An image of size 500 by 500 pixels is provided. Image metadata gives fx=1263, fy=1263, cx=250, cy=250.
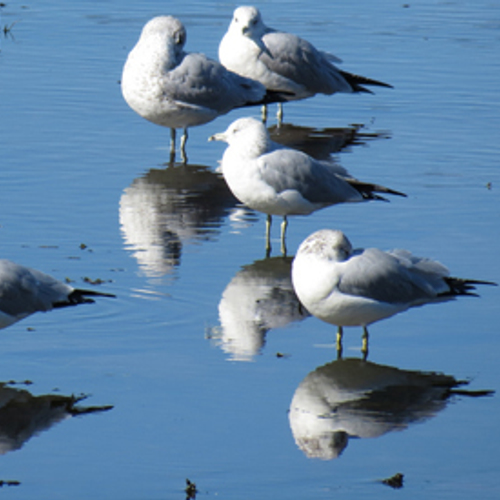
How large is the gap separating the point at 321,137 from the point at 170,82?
219cm

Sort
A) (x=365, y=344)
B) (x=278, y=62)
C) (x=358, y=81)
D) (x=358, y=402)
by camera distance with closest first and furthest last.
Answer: (x=358, y=402)
(x=365, y=344)
(x=278, y=62)
(x=358, y=81)

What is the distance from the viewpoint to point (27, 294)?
7.36 m

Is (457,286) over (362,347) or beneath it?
over

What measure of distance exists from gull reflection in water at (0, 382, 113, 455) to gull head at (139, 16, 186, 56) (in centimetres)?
655

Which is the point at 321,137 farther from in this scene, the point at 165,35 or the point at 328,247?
the point at 328,247

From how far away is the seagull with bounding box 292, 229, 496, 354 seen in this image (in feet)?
24.5

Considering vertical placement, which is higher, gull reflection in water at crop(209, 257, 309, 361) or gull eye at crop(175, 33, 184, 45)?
gull eye at crop(175, 33, 184, 45)

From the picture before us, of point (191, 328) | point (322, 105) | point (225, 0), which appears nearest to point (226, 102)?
point (322, 105)

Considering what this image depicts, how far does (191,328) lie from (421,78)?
9.71 m

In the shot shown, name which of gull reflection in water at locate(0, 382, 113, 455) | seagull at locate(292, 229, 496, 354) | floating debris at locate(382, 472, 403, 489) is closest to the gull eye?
seagull at locate(292, 229, 496, 354)

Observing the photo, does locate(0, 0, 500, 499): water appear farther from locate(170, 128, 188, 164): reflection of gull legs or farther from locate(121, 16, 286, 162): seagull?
locate(121, 16, 286, 162): seagull

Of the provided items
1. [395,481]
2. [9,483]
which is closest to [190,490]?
[9,483]

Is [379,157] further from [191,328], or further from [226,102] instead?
[191,328]

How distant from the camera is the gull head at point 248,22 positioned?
576 inches
